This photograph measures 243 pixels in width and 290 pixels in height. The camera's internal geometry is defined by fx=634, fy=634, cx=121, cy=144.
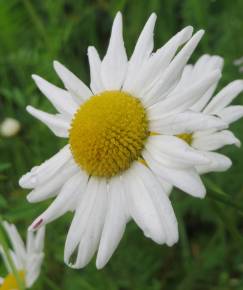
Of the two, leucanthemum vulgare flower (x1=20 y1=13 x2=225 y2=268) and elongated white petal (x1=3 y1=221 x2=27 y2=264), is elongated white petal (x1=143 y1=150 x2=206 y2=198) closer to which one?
leucanthemum vulgare flower (x1=20 y1=13 x2=225 y2=268)

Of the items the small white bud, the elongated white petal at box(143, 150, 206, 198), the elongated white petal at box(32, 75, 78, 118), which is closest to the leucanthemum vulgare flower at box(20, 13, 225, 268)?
the elongated white petal at box(143, 150, 206, 198)

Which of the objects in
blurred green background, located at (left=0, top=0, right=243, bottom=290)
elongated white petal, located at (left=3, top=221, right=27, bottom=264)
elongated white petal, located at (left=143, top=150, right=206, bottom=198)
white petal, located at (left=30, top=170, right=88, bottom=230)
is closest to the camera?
elongated white petal, located at (left=143, top=150, right=206, bottom=198)

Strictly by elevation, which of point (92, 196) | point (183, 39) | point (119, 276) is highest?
point (183, 39)

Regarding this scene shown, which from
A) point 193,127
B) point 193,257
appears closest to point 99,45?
point 193,257

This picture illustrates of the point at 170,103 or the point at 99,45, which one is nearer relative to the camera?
the point at 170,103

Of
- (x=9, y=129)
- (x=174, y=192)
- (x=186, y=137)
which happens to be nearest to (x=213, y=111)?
(x=186, y=137)

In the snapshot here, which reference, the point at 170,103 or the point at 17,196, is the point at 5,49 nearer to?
the point at 17,196

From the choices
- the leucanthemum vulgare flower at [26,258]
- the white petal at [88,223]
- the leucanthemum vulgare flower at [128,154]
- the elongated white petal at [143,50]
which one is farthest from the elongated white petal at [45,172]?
the leucanthemum vulgare flower at [26,258]
